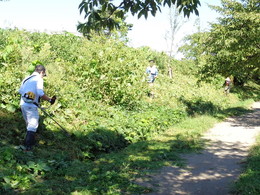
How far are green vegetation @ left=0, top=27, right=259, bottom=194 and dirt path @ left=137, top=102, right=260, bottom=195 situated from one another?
364mm

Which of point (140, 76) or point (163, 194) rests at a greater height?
point (140, 76)

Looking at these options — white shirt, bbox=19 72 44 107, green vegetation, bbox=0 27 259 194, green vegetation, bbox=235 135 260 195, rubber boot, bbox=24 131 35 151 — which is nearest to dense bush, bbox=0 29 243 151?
green vegetation, bbox=0 27 259 194

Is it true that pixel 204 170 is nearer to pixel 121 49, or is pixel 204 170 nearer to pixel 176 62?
pixel 121 49

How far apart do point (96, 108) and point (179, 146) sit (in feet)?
11.4

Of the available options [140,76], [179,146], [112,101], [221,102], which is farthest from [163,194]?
[221,102]

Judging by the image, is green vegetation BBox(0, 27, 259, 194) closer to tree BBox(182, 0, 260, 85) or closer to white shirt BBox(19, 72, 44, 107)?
white shirt BBox(19, 72, 44, 107)

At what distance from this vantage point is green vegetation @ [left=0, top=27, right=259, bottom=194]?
568 cm

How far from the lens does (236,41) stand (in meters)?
10.6

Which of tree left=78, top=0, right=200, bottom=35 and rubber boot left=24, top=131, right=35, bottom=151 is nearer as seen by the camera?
tree left=78, top=0, right=200, bottom=35

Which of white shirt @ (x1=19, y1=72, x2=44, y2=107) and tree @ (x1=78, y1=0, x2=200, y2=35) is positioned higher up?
tree @ (x1=78, y1=0, x2=200, y2=35)

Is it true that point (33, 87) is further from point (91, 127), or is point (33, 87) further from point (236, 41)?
point (236, 41)

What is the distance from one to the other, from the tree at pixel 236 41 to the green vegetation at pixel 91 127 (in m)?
2.27

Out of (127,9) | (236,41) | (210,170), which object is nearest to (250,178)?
(210,170)

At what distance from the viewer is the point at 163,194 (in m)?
5.09
